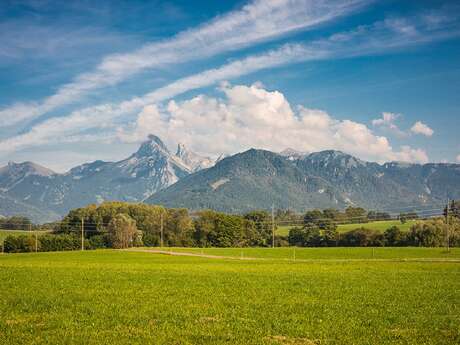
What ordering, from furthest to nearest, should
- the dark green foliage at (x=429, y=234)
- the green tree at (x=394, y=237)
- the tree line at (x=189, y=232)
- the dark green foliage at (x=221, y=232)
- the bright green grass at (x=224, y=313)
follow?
the dark green foliage at (x=221, y=232) → the tree line at (x=189, y=232) → the green tree at (x=394, y=237) → the dark green foliage at (x=429, y=234) → the bright green grass at (x=224, y=313)

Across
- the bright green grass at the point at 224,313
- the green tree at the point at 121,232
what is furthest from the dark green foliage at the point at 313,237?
the bright green grass at the point at 224,313

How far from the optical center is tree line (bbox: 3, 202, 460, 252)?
410ft

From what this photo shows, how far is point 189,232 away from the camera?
511ft

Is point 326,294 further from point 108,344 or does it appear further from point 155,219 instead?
point 155,219

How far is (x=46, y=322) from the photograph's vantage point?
51.8 ft

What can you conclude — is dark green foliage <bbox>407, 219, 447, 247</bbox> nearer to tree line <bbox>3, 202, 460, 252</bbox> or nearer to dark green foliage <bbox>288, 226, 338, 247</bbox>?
tree line <bbox>3, 202, 460, 252</bbox>

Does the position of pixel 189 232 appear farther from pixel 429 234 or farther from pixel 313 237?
pixel 429 234

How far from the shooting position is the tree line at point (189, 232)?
124875 mm

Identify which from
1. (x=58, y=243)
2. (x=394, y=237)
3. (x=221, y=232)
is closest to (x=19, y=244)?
(x=58, y=243)

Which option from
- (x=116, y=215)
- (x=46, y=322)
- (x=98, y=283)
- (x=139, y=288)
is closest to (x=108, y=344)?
(x=46, y=322)

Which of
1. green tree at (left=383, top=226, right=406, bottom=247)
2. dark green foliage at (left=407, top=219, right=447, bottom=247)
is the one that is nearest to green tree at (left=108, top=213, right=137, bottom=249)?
green tree at (left=383, top=226, right=406, bottom=247)

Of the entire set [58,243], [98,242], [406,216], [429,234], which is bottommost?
[98,242]

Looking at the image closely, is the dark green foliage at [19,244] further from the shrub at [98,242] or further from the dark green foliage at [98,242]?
the shrub at [98,242]

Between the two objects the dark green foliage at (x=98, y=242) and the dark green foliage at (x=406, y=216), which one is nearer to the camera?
the dark green foliage at (x=98, y=242)
